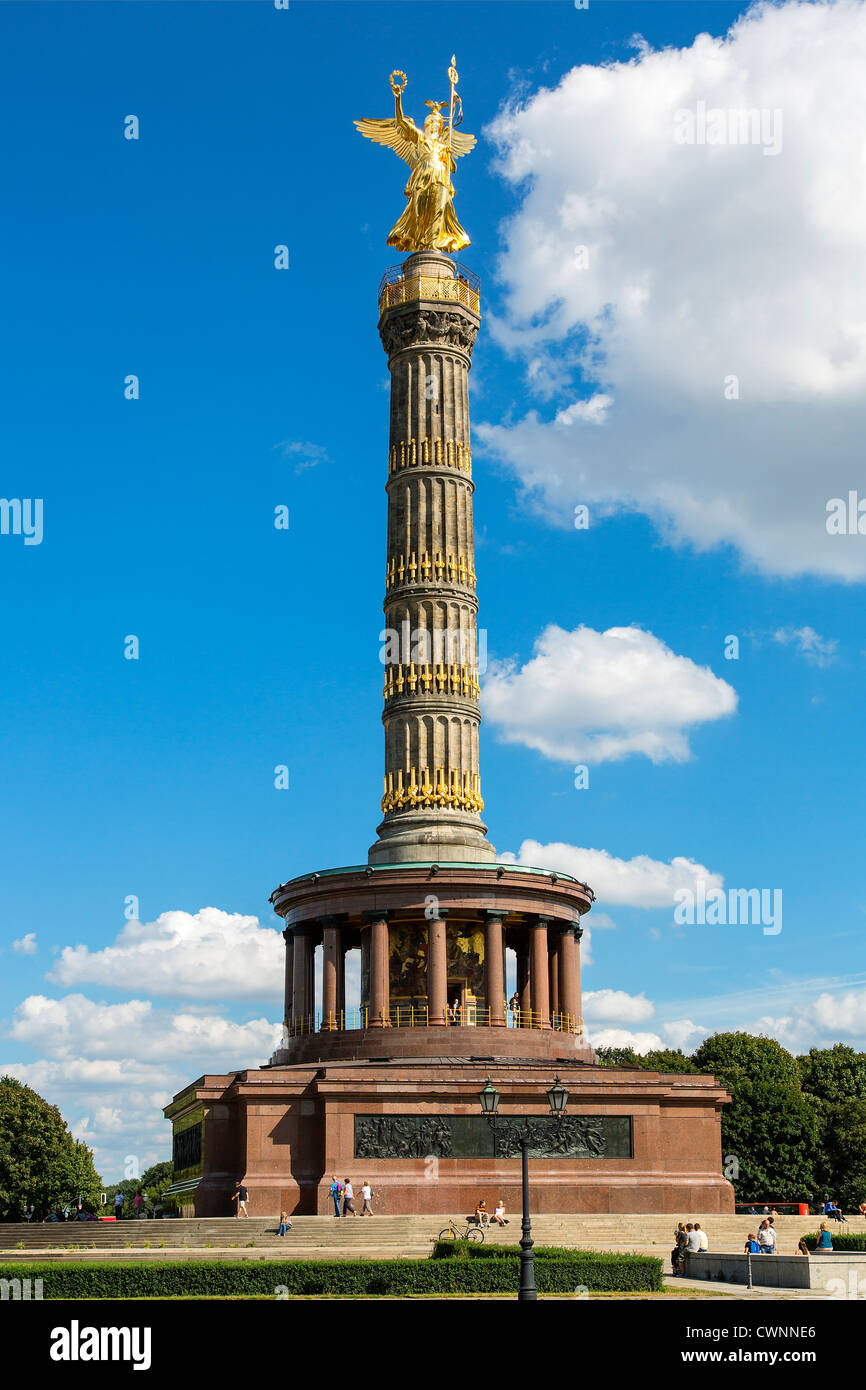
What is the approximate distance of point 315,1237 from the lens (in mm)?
31578

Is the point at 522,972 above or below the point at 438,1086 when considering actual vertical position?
above

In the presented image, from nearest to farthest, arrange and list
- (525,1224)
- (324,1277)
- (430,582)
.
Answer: (525,1224), (324,1277), (430,582)

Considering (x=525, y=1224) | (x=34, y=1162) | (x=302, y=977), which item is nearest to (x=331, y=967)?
(x=302, y=977)

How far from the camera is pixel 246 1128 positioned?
36.4 m

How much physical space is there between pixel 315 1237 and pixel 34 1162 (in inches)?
1670

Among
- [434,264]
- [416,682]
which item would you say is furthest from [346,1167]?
[434,264]

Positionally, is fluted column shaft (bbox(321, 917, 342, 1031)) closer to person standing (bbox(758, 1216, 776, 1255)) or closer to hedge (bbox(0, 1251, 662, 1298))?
person standing (bbox(758, 1216, 776, 1255))

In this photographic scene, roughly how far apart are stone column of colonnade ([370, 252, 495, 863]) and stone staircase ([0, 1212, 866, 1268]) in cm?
1240

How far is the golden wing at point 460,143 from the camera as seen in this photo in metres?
51.1

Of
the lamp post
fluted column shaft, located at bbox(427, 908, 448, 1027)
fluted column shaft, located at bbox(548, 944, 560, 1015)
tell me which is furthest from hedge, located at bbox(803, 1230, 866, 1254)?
fluted column shaft, located at bbox(548, 944, 560, 1015)

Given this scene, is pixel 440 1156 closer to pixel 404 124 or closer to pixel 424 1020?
pixel 424 1020

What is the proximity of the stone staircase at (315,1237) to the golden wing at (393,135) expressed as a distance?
113ft
